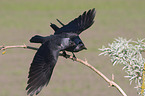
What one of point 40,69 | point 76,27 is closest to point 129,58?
point 40,69

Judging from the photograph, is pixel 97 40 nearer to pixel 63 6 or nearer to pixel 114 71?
pixel 114 71

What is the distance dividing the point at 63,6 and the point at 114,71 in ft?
20.8

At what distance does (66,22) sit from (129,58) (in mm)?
7258

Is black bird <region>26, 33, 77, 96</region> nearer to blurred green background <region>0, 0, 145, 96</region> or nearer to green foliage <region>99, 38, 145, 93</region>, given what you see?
green foliage <region>99, 38, 145, 93</region>

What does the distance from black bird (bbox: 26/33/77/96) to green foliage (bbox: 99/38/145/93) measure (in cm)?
44

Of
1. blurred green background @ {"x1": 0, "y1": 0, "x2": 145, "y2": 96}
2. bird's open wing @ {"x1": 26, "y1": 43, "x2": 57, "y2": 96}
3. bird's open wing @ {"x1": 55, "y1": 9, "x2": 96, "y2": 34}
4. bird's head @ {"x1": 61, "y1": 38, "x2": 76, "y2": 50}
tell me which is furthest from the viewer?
blurred green background @ {"x1": 0, "y1": 0, "x2": 145, "y2": 96}

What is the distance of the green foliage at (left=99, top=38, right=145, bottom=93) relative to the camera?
1.62 metres

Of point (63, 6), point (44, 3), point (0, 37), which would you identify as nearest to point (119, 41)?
point (0, 37)

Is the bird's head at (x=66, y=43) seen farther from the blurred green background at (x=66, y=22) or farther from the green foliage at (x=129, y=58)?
the blurred green background at (x=66, y=22)

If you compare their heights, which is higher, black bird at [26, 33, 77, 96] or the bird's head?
the bird's head

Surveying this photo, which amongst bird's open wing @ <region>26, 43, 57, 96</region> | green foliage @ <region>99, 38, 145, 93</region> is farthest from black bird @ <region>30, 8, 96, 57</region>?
green foliage @ <region>99, 38, 145, 93</region>

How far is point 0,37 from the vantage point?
7.51 m

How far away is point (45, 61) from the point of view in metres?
2.08

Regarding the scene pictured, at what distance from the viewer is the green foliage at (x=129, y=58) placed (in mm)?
1617
